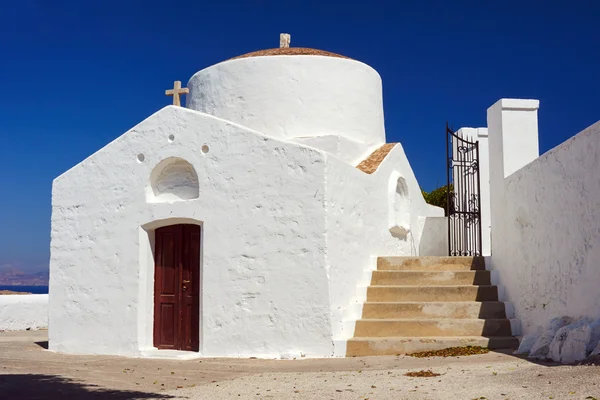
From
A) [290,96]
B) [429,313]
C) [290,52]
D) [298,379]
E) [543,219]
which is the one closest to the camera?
[298,379]

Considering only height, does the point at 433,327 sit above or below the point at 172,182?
below

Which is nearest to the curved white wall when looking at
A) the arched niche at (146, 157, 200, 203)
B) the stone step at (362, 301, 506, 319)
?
the arched niche at (146, 157, 200, 203)

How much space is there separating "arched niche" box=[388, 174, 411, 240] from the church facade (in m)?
0.06

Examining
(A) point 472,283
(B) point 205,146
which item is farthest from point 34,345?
(A) point 472,283

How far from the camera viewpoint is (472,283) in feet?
35.3

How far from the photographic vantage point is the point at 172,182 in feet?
35.6

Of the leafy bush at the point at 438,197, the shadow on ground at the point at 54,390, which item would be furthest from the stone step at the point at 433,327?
the leafy bush at the point at 438,197

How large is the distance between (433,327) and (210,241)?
348cm

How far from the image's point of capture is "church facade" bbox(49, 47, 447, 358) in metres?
9.62

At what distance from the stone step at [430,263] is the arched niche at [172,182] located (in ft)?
10.8

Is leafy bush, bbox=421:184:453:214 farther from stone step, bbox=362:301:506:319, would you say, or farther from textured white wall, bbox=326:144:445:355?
stone step, bbox=362:301:506:319

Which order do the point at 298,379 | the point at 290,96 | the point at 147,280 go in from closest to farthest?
the point at 298,379 < the point at 147,280 < the point at 290,96

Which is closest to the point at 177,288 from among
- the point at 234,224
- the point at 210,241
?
the point at 210,241

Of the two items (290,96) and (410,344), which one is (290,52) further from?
(410,344)
